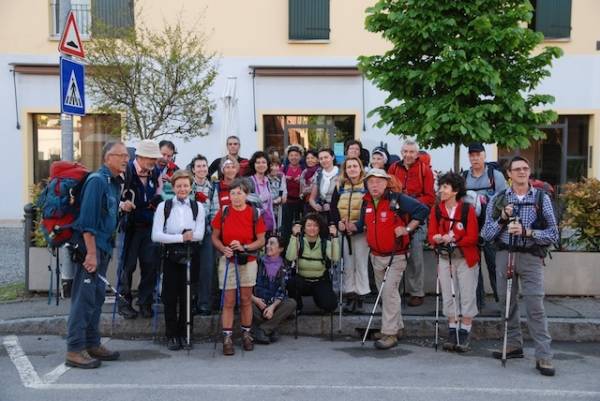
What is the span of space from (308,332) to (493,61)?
4.20 metres

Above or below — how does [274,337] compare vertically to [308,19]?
below

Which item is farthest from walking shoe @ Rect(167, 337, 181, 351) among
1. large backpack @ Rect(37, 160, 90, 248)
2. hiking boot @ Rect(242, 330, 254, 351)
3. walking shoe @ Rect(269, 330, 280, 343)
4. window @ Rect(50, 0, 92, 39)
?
window @ Rect(50, 0, 92, 39)

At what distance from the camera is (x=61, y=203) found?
5.76 m

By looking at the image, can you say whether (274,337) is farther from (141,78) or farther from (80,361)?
(141,78)

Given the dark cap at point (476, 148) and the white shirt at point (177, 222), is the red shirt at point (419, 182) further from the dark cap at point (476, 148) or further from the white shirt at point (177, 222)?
the white shirt at point (177, 222)

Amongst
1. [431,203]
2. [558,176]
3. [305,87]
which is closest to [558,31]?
[558,176]

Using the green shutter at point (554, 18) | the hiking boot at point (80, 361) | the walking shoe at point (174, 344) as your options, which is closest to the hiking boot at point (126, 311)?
the walking shoe at point (174, 344)

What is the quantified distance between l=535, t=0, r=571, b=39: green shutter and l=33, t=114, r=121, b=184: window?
11392 millimetres

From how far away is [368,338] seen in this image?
7.00 meters

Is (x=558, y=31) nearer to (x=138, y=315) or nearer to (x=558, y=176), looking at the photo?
(x=558, y=176)

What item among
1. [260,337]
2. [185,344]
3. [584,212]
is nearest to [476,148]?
[584,212]

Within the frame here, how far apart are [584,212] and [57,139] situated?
1303 cm

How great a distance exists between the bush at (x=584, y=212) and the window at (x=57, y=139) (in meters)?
11.5

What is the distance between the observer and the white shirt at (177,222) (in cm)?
638
